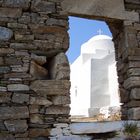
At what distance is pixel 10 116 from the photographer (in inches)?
153

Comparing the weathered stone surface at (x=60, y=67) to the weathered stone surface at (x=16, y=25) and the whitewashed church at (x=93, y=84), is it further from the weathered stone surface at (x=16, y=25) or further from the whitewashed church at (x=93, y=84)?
the whitewashed church at (x=93, y=84)

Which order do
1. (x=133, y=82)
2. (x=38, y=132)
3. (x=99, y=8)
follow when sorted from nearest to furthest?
(x=38, y=132)
(x=133, y=82)
(x=99, y=8)

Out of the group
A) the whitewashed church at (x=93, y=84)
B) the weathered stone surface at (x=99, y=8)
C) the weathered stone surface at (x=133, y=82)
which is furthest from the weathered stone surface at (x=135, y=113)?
the whitewashed church at (x=93, y=84)

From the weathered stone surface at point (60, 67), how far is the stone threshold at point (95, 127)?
27.2 inches

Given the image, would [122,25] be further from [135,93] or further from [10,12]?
[10,12]

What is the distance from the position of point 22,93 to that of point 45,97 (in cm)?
32

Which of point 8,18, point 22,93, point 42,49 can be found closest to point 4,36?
point 8,18

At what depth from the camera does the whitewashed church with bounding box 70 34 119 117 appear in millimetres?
15991

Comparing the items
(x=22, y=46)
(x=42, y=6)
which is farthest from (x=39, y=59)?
(x=42, y=6)

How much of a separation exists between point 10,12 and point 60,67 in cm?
107

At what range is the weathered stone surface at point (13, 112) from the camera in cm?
387

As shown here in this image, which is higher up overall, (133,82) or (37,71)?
(37,71)

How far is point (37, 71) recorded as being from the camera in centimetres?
423

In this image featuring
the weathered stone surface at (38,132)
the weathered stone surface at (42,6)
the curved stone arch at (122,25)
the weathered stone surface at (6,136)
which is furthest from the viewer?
the curved stone arch at (122,25)
